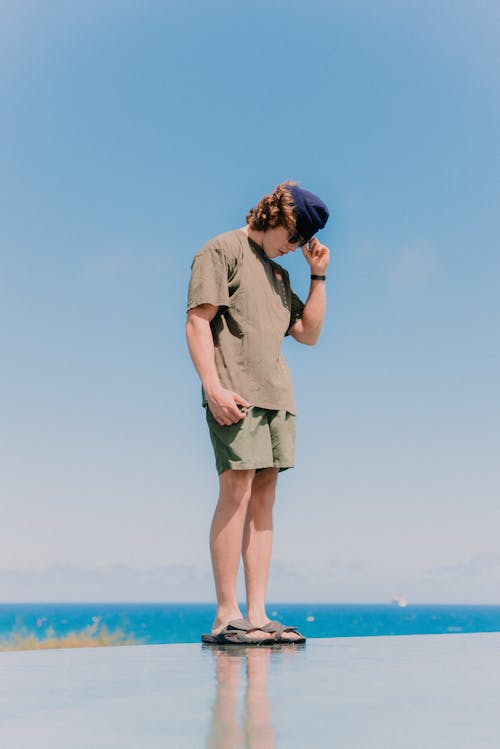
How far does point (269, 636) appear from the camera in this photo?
2973 mm

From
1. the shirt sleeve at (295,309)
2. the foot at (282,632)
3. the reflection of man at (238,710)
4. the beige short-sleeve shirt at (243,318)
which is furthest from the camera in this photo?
the shirt sleeve at (295,309)

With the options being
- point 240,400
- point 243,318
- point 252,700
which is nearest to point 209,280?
point 243,318

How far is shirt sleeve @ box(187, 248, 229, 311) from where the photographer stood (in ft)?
10.3

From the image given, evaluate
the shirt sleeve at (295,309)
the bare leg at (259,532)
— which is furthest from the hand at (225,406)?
the shirt sleeve at (295,309)

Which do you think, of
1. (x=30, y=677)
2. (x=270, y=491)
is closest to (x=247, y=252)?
(x=270, y=491)

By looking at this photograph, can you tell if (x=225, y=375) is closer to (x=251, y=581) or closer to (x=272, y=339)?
(x=272, y=339)

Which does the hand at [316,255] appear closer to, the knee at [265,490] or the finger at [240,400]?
the finger at [240,400]

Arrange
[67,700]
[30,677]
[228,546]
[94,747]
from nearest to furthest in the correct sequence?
[94,747], [67,700], [30,677], [228,546]

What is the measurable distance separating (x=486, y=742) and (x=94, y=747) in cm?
56

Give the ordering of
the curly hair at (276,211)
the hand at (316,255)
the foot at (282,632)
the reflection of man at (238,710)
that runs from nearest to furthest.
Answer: the reflection of man at (238,710)
the foot at (282,632)
the curly hair at (276,211)
the hand at (316,255)

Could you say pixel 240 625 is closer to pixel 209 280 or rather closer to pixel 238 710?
pixel 209 280

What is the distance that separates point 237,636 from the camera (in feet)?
9.66

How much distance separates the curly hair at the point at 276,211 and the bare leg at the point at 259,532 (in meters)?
0.92

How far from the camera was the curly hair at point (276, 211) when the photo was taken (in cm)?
327
